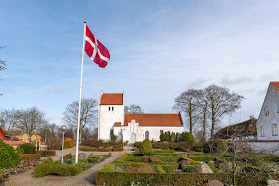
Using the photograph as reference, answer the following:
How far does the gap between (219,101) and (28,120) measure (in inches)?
1347

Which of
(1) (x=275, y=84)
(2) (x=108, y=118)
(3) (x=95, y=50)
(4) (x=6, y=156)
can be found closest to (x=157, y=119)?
(2) (x=108, y=118)

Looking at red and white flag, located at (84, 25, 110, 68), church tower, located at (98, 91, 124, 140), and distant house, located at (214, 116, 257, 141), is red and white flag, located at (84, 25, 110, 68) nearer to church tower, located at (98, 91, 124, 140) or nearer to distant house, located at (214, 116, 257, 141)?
distant house, located at (214, 116, 257, 141)

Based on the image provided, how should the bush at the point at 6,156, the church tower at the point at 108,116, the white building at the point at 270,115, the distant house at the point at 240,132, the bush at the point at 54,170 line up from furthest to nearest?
the church tower at the point at 108,116, the white building at the point at 270,115, the bush at the point at 54,170, the bush at the point at 6,156, the distant house at the point at 240,132

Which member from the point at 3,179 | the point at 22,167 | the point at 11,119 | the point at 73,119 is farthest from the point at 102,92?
the point at 3,179

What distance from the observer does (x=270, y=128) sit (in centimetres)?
2111

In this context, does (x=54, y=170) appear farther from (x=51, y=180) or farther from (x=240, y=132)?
(x=240, y=132)

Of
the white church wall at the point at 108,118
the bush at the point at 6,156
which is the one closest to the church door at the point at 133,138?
the white church wall at the point at 108,118

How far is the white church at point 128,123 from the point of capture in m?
37.0

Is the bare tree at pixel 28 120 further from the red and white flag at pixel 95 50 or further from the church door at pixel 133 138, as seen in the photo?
the red and white flag at pixel 95 50

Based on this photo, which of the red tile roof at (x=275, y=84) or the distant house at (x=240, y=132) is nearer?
the distant house at (x=240, y=132)

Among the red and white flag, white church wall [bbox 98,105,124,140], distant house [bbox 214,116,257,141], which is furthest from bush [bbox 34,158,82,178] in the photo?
white church wall [bbox 98,105,124,140]

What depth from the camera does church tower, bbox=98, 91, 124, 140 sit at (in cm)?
3866

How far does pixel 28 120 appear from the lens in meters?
37.5

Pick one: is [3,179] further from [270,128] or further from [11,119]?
[11,119]
